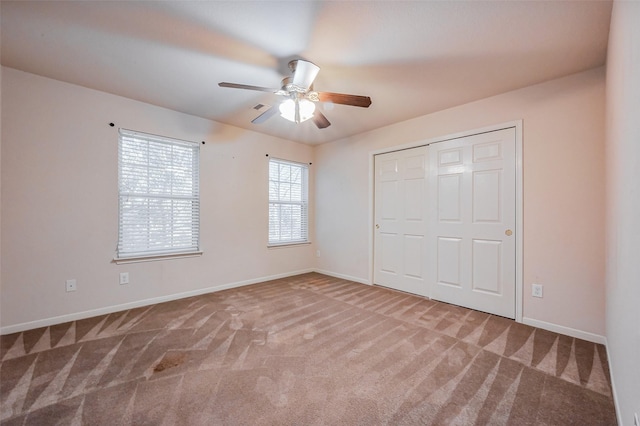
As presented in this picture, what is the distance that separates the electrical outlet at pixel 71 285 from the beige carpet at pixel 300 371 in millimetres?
352

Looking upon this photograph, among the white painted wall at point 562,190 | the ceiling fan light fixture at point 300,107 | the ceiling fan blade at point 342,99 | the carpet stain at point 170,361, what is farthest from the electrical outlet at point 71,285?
the white painted wall at point 562,190

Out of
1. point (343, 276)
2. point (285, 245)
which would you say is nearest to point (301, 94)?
point (285, 245)

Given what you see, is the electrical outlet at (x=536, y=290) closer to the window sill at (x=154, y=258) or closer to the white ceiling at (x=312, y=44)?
the white ceiling at (x=312, y=44)

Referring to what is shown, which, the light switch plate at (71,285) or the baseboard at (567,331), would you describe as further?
the light switch plate at (71,285)

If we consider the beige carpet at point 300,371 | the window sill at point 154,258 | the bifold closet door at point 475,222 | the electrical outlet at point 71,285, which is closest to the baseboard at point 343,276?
the bifold closet door at point 475,222

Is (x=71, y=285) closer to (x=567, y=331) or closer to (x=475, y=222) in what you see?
(x=475, y=222)

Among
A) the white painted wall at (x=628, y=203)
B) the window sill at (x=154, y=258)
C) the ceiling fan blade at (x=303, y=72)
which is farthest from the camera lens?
the window sill at (x=154, y=258)

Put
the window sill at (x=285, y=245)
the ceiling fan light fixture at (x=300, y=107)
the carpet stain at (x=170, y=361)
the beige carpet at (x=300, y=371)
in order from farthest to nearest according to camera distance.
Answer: the window sill at (x=285, y=245), the ceiling fan light fixture at (x=300, y=107), the carpet stain at (x=170, y=361), the beige carpet at (x=300, y=371)

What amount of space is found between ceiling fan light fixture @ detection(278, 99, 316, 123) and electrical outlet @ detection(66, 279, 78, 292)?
2.79 meters

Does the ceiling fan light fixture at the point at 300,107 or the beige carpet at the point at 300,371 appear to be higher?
the ceiling fan light fixture at the point at 300,107

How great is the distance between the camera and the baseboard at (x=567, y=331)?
2279 mm

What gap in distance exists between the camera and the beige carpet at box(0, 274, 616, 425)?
147cm

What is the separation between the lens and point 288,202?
15.5 ft

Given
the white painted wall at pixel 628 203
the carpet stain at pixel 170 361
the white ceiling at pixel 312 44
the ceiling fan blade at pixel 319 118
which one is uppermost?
the white ceiling at pixel 312 44
